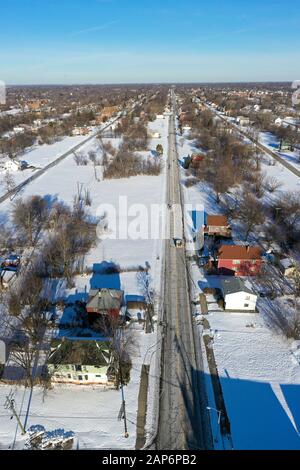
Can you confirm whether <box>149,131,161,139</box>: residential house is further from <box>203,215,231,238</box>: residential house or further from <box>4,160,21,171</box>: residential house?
<box>203,215,231,238</box>: residential house

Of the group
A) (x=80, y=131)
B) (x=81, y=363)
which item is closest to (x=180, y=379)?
(x=81, y=363)

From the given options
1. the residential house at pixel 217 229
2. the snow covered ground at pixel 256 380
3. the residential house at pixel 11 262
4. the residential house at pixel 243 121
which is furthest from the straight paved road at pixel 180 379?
the residential house at pixel 243 121

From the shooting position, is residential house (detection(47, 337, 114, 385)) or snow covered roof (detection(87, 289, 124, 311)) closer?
residential house (detection(47, 337, 114, 385))

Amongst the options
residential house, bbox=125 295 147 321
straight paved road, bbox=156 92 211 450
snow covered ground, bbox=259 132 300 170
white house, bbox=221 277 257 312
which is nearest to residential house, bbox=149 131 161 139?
snow covered ground, bbox=259 132 300 170

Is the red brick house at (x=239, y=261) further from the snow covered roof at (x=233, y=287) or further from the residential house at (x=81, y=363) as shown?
Answer: the residential house at (x=81, y=363)

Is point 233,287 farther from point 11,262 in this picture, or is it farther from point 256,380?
point 11,262

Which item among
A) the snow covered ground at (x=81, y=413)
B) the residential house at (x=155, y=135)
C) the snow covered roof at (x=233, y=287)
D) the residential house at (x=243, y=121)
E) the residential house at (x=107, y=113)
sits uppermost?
the residential house at (x=107, y=113)
